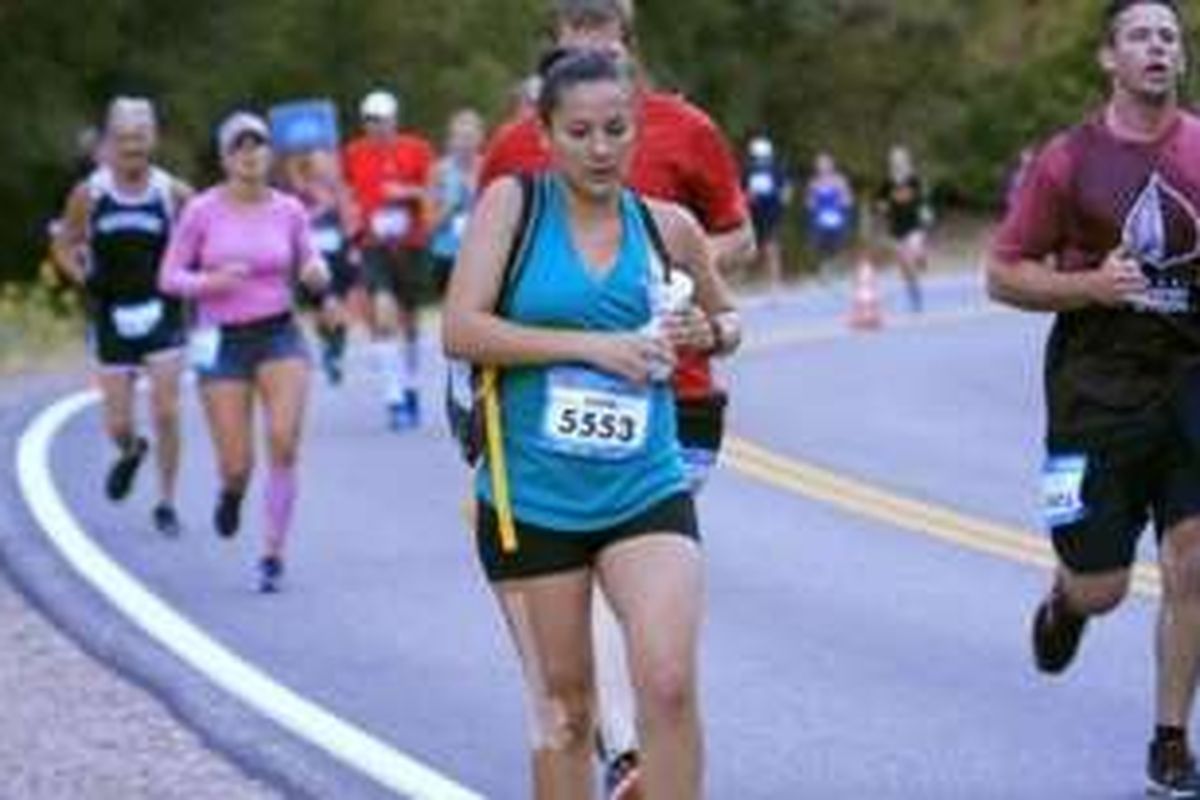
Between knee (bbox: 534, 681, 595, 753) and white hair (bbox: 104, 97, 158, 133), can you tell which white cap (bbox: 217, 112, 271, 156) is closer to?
white hair (bbox: 104, 97, 158, 133)

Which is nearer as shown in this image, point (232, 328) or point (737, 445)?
point (232, 328)

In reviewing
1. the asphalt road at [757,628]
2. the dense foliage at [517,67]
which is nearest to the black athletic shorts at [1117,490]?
the asphalt road at [757,628]

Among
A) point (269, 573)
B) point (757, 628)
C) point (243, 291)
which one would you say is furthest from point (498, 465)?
point (243, 291)

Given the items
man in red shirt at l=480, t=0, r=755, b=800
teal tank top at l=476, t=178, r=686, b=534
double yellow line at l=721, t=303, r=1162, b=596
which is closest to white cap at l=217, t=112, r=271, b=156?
double yellow line at l=721, t=303, r=1162, b=596

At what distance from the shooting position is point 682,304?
6789mm

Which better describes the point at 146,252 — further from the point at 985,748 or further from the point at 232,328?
the point at 985,748

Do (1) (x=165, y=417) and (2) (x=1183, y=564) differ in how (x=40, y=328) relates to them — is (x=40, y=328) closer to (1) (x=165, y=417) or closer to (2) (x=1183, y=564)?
(1) (x=165, y=417)

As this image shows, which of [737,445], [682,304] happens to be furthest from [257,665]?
[737,445]

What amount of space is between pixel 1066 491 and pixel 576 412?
222 centimetres

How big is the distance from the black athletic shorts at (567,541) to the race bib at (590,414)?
15cm

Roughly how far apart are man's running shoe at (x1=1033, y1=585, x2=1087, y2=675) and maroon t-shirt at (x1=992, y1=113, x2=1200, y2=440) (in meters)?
0.49

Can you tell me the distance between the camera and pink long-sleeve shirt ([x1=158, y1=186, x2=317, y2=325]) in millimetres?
13148

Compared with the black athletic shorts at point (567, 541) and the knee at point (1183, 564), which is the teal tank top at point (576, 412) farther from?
the knee at point (1183, 564)

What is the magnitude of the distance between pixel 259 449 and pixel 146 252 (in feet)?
10.6
